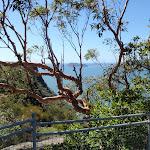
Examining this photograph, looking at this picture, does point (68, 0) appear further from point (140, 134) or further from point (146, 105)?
point (140, 134)

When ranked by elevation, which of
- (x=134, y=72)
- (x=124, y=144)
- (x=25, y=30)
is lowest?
(x=124, y=144)

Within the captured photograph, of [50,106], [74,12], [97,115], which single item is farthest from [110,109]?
[50,106]

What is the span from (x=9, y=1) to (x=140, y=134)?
5.41 m

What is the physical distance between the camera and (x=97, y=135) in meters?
3.19

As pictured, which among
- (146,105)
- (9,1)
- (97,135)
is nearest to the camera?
(97,135)

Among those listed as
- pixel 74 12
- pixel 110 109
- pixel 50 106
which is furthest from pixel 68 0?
pixel 50 106

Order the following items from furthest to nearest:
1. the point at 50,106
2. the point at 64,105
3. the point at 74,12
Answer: the point at 64,105 < the point at 50,106 < the point at 74,12

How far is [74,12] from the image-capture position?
261 inches

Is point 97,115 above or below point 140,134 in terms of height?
above

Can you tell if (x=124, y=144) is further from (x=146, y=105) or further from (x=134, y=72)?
(x=134, y=72)

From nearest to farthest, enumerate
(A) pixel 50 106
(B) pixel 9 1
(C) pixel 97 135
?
(C) pixel 97 135, (B) pixel 9 1, (A) pixel 50 106

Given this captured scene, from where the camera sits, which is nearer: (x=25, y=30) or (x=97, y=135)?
(x=97, y=135)

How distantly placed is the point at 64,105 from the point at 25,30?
16.9 meters

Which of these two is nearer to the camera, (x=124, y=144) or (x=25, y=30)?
(x=124, y=144)
